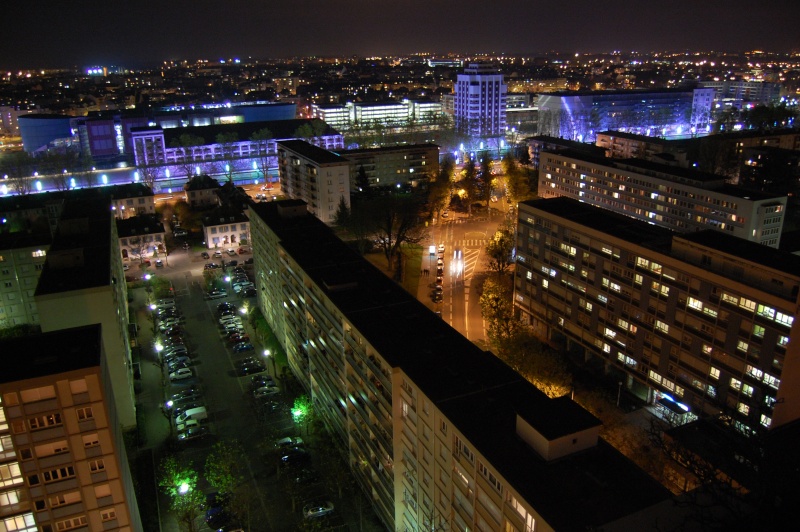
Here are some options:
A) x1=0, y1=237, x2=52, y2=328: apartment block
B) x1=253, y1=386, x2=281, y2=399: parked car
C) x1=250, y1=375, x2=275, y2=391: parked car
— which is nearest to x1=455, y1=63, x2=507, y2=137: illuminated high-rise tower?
x1=0, y1=237, x2=52, y2=328: apartment block

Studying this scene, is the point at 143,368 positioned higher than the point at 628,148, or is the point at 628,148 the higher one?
the point at 628,148

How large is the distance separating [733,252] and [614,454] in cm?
833

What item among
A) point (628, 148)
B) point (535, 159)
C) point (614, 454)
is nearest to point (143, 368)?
point (614, 454)

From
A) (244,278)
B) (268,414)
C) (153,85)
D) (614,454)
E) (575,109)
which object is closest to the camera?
(614,454)

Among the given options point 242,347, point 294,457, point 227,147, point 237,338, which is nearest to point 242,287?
point 237,338

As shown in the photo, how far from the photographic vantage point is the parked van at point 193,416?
16297 mm

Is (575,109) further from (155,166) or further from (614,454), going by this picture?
(614,454)

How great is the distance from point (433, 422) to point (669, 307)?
361 inches

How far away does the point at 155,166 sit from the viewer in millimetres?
42719

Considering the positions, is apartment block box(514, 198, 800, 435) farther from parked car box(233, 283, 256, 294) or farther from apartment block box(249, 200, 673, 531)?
parked car box(233, 283, 256, 294)

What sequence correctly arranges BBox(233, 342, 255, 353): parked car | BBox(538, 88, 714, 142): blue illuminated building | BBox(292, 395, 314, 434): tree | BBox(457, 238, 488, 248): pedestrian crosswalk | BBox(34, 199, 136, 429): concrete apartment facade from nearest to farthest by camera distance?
BBox(34, 199, 136, 429): concrete apartment facade < BBox(292, 395, 314, 434): tree < BBox(233, 342, 255, 353): parked car < BBox(457, 238, 488, 248): pedestrian crosswalk < BBox(538, 88, 714, 142): blue illuminated building

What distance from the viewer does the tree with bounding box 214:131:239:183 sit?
44844 millimetres

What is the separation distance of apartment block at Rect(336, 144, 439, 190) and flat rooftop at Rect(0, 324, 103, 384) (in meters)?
29.1

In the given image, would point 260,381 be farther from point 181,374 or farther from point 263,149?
point 263,149
